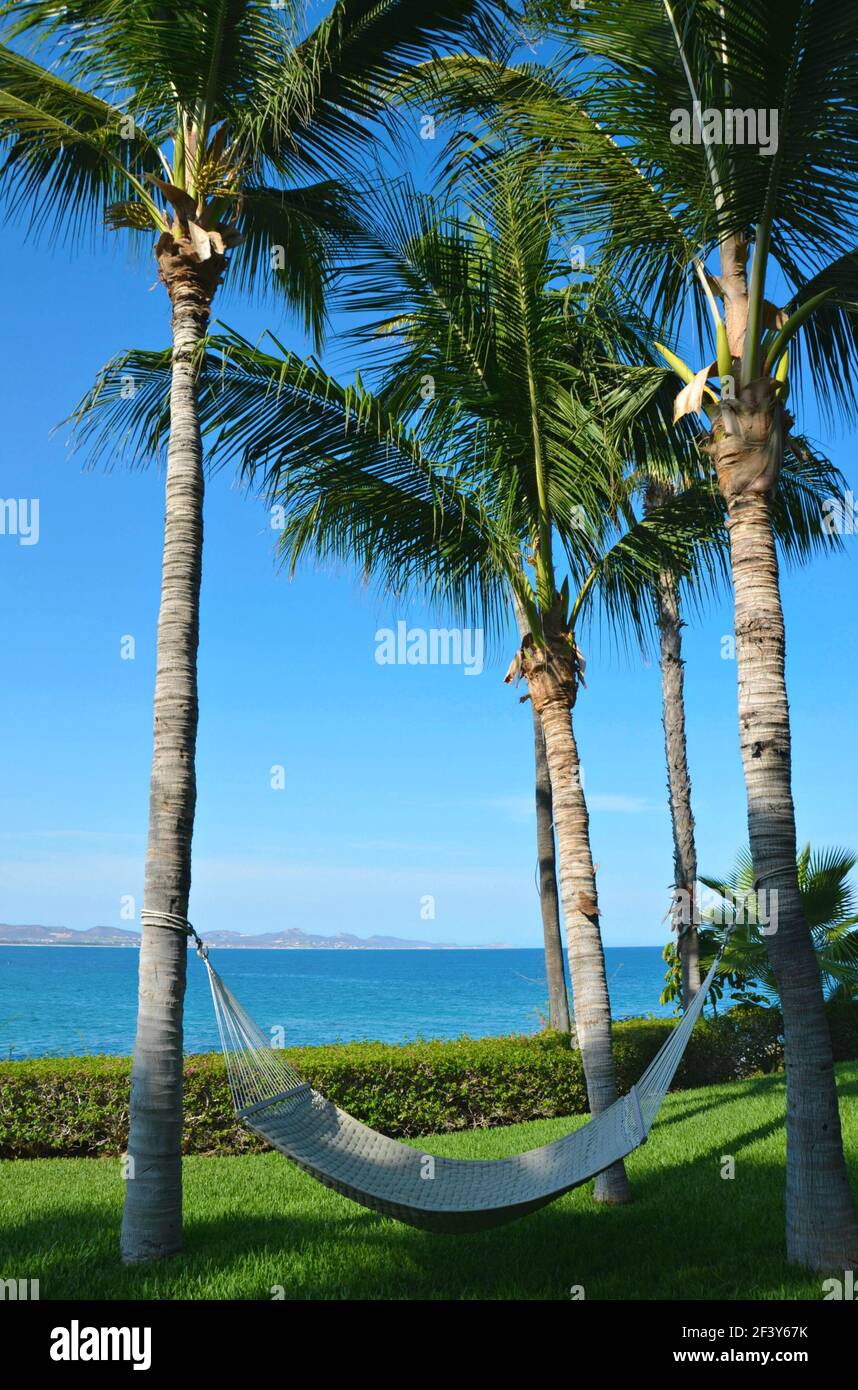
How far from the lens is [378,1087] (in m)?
8.27

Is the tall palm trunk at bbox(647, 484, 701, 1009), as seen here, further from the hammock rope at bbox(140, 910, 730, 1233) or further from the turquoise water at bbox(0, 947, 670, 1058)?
the turquoise water at bbox(0, 947, 670, 1058)

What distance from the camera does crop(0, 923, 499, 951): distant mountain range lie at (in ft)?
460

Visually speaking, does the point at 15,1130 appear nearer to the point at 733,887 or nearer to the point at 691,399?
the point at 691,399

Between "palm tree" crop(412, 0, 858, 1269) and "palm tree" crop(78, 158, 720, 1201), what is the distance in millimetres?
897

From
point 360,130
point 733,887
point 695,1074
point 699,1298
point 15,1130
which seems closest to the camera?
point 699,1298

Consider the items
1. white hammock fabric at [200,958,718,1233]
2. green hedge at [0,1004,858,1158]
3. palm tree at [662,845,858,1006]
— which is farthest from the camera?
palm tree at [662,845,858,1006]

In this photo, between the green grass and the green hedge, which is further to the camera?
the green hedge

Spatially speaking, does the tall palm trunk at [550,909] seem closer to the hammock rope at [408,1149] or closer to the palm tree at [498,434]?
the palm tree at [498,434]

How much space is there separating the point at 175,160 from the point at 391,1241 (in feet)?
18.4

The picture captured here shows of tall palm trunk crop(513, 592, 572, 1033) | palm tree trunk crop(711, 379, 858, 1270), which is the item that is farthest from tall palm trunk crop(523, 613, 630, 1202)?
tall palm trunk crop(513, 592, 572, 1033)

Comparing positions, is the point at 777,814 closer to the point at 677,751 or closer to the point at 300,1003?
the point at 677,751

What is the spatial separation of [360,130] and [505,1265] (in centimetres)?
602
